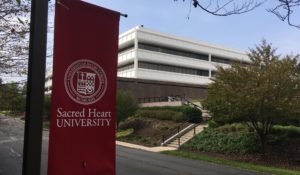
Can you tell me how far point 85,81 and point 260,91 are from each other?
22207mm

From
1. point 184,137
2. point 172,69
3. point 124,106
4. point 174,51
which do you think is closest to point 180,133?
point 184,137

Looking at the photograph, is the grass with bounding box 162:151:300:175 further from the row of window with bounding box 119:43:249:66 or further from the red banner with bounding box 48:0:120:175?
the row of window with bounding box 119:43:249:66

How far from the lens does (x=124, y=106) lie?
144ft

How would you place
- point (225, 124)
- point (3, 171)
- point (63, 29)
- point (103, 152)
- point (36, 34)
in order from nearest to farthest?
point (36, 34) → point (63, 29) → point (103, 152) → point (3, 171) → point (225, 124)

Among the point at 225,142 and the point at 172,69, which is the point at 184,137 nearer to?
the point at 225,142

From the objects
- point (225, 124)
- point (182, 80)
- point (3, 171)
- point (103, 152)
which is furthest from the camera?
point (182, 80)

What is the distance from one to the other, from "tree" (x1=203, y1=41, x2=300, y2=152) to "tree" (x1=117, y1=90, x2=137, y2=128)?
52.8ft

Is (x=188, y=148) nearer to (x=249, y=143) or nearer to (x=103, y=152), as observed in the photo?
(x=249, y=143)

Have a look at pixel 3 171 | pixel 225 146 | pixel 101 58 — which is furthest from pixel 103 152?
pixel 225 146

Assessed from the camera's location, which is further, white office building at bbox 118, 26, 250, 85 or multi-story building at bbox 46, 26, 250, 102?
white office building at bbox 118, 26, 250, 85

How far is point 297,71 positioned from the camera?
26.6 m

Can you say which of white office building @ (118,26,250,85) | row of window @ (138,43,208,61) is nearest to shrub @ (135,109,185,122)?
white office building @ (118,26,250,85)

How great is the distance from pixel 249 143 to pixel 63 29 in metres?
25.5

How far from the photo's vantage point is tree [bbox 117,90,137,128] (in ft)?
142
